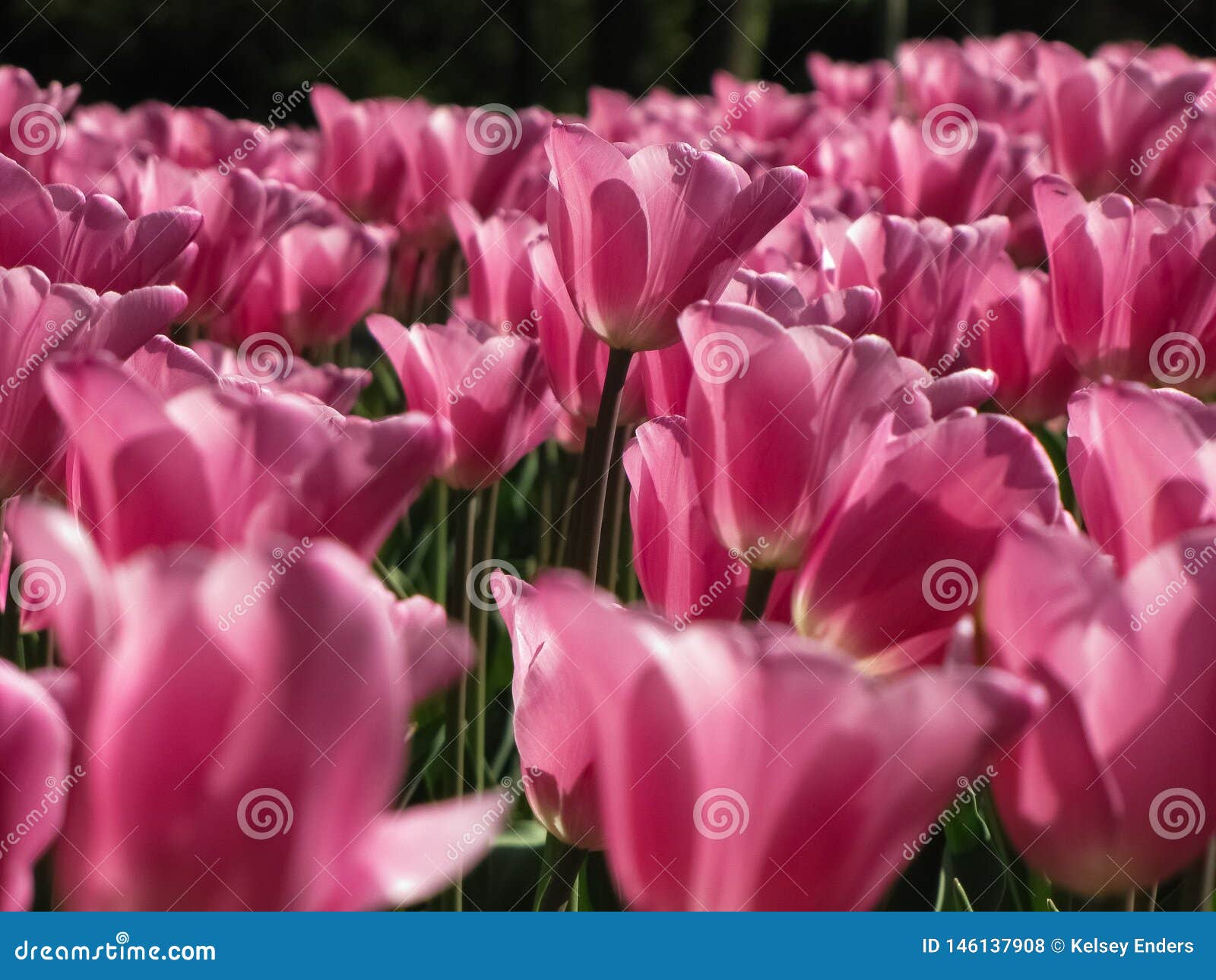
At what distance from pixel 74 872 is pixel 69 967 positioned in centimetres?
11

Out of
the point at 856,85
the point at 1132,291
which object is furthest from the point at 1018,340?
the point at 856,85

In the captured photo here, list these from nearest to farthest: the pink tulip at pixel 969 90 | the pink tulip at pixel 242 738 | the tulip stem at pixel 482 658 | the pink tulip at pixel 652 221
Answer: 1. the pink tulip at pixel 242 738
2. the pink tulip at pixel 652 221
3. the tulip stem at pixel 482 658
4. the pink tulip at pixel 969 90

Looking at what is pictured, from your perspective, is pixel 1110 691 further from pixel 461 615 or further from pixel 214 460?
pixel 461 615

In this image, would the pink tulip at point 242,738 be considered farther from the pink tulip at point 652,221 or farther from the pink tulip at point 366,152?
the pink tulip at point 366,152

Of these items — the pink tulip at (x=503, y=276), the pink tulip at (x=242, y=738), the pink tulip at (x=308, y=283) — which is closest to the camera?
the pink tulip at (x=242, y=738)

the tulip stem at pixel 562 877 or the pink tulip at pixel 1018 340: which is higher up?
the pink tulip at pixel 1018 340

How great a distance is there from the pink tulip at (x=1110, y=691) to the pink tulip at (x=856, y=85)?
269 cm

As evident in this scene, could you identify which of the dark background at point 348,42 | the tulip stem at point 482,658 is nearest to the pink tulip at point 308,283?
the tulip stem at point 482,658

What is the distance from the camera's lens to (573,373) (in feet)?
3.29

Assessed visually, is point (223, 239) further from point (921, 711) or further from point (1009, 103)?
point (1009, 103)

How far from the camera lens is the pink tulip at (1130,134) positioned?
1876 millimetres

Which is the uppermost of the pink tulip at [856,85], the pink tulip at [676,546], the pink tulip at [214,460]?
the pink tulip at [856,85]

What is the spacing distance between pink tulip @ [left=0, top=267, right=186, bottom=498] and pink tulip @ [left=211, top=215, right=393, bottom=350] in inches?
27.6

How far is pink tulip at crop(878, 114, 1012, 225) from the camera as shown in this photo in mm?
1679
